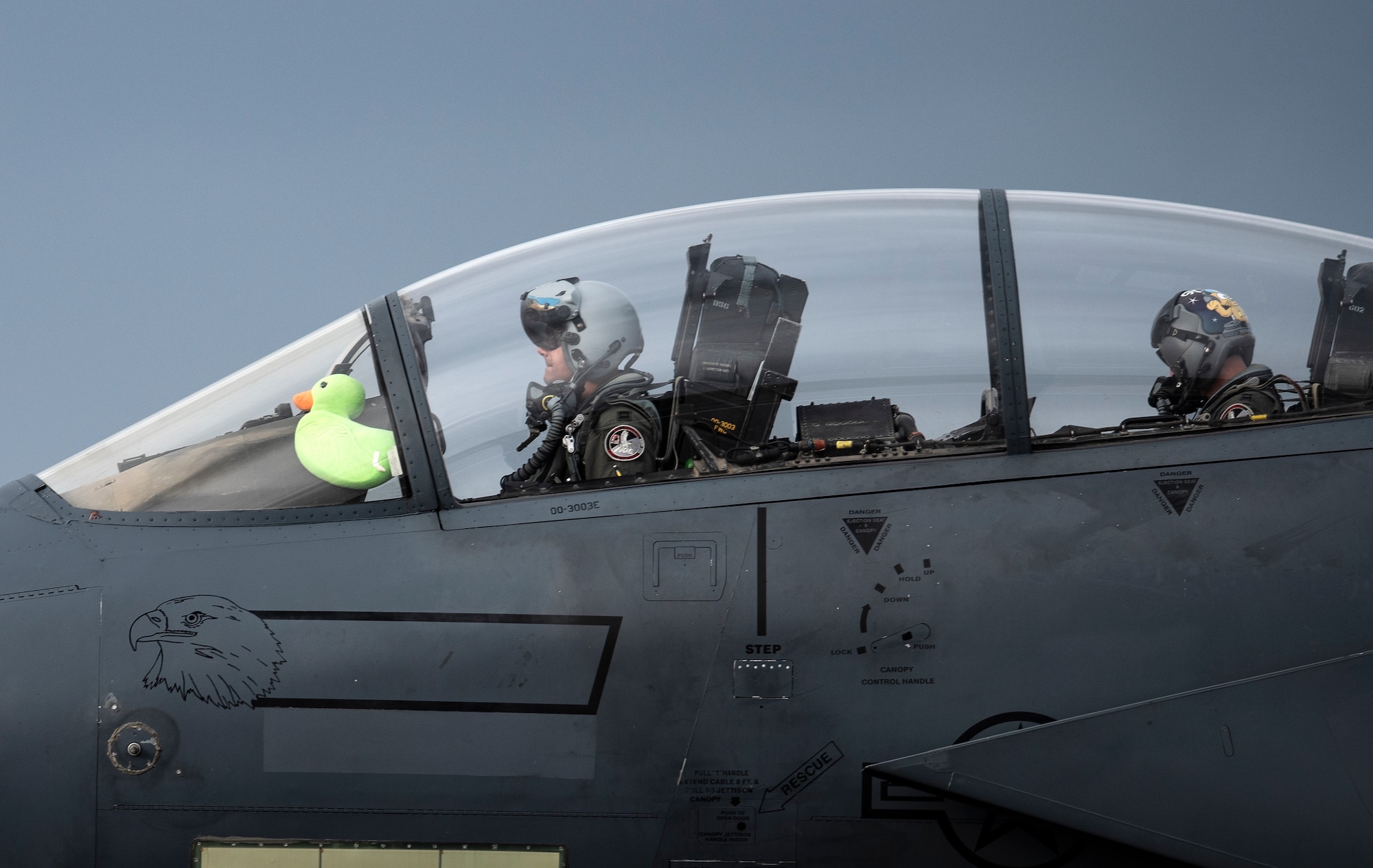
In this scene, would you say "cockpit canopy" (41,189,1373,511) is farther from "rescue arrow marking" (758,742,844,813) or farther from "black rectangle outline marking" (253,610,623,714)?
"rescue arrow marking" (758,742,844,813)

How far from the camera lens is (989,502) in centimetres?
354

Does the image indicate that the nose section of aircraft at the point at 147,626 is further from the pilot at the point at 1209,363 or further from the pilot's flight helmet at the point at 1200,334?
the pilot's flight helmet at the point at 1200,334

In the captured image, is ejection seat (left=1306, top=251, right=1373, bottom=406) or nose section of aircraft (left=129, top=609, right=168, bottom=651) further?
ejection seat (left=1306, top=251, right=1373, bottom=406)

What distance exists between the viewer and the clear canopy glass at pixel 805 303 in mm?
3887

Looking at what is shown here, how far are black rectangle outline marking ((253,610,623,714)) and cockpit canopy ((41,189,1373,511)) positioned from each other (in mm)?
446

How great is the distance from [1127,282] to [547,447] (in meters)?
2.30

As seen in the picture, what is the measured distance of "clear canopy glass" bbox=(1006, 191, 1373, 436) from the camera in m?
3.86

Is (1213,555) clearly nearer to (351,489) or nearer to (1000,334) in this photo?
(1000,334)

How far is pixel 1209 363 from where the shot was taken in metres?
3.88

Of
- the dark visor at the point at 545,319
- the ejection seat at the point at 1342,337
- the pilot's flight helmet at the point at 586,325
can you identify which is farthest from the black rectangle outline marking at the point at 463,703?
the ejection seat at the point at 1342,337

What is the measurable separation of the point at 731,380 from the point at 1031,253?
4.02 ft

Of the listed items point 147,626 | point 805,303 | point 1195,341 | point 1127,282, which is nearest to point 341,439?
point 147,626

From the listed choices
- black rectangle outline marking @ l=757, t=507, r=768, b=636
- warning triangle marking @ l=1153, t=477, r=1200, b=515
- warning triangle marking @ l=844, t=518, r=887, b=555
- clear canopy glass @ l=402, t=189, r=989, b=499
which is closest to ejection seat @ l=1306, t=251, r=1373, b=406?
warning triangle marking @ l=1153, t=477, r=1200, b=515

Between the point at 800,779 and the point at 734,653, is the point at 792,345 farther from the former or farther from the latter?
the point at 800,779
